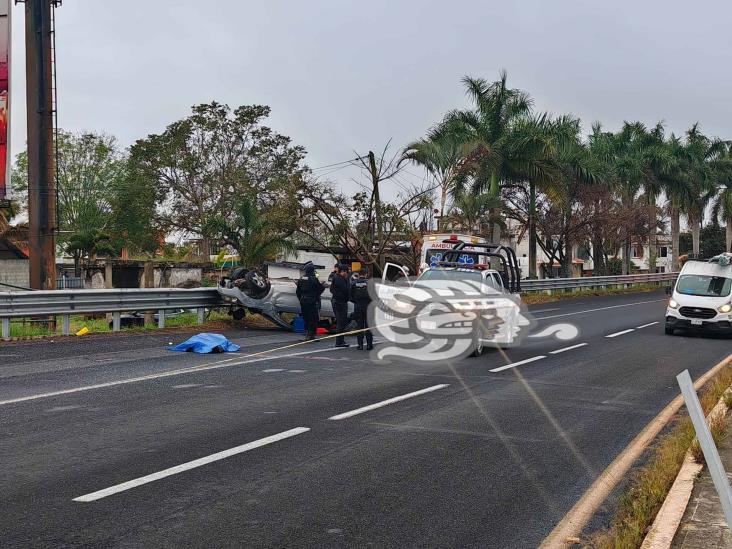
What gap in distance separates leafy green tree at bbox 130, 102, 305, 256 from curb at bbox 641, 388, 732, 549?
155ft

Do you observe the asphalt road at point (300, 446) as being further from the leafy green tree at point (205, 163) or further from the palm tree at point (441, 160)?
the leafy green tree at point (205, 163)

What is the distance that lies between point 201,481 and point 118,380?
570 centimetres

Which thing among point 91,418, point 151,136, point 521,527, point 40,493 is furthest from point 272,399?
point 151,136

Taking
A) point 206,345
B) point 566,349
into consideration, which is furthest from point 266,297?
point 566,349

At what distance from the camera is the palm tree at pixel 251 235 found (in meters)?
30.0

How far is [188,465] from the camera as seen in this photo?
698 centimetres

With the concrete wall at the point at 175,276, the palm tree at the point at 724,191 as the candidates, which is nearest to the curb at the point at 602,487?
the concrete wall at the point at 175,276

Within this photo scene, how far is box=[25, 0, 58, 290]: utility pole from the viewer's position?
20.8 metres

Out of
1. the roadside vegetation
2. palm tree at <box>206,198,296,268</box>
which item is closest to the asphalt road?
the roadside vegetation

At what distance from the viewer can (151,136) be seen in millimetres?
54125

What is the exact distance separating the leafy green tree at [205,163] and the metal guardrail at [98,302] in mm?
32646

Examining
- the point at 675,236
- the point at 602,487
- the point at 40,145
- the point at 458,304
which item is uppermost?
the point at 40,145

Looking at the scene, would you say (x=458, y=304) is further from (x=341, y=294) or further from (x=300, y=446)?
(x=300, y=446)

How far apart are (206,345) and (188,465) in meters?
8.94
